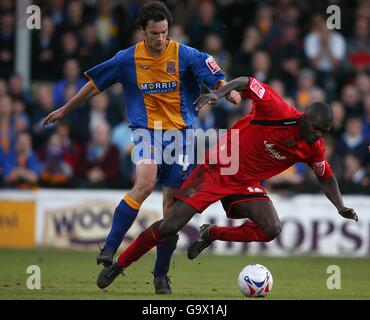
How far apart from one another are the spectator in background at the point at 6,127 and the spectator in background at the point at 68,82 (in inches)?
31.6

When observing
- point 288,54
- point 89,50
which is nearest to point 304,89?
point 288,54

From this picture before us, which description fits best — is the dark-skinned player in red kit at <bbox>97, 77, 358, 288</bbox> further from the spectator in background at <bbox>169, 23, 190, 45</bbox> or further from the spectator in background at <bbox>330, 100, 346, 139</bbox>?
the spectator in background at <bbox>169, 23, 190, 45</bbox>

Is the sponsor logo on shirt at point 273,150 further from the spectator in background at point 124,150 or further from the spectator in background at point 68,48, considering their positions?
the spectator in background at point 68,48

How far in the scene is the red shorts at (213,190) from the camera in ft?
29.3

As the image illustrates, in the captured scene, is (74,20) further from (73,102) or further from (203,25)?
(73,102)

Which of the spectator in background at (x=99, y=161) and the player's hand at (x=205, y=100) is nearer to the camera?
the player's hand at (x=205, y=100)

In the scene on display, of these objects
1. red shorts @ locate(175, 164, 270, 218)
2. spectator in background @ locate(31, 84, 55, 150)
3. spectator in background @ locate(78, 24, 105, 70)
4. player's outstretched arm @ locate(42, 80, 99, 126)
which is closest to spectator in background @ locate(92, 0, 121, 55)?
spectator in background @ locate(78, 24, 105, 70)

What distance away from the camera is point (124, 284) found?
998cm

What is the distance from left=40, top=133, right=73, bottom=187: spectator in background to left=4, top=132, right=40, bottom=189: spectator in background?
131 millimetres

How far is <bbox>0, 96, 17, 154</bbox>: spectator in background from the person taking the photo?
14.8 m

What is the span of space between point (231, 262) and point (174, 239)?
3.74m

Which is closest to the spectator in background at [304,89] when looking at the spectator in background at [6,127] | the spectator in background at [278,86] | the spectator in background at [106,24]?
the spectator in background at [278,86]

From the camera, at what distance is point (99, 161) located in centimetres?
1481

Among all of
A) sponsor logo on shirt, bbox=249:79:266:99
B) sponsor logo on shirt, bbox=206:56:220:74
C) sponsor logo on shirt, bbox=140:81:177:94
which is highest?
sponsor logo on shirt, bbox=206:56:220:74
